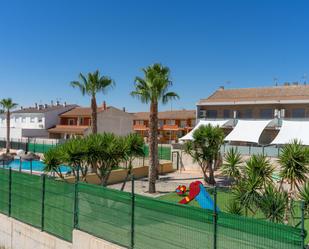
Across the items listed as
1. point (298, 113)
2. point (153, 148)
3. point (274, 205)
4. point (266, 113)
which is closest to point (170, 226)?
point (274, 205)

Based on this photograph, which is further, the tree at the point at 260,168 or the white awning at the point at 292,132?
the white awning at the point at 292,132

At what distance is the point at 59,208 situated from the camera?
12547 millimetres

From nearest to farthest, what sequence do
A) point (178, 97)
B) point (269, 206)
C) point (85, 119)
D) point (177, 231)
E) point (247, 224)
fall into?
point (247, 224), point (177, 231), point (269, 206), point (178, 97), point (85, 119)

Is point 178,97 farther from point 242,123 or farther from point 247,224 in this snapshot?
point 242,123

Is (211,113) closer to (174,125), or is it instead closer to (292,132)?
(292,132)

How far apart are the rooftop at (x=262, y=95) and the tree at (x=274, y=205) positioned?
3663cm

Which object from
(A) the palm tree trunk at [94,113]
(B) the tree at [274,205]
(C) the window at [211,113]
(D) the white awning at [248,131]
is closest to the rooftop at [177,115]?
(C) the window at [211,113]

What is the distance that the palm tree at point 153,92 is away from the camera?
2461 centimetres

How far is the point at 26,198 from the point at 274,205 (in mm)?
9850

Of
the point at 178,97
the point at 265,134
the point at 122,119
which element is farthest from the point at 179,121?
the point at 178,97

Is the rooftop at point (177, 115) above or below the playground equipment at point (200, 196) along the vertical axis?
above

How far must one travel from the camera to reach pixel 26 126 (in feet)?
252

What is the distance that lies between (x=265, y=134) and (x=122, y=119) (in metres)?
33.7

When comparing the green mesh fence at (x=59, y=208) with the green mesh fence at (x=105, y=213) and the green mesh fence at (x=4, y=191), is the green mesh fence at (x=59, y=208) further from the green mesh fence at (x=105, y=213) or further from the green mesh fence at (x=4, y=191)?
the green mesh fence at (x=4, y=191)
